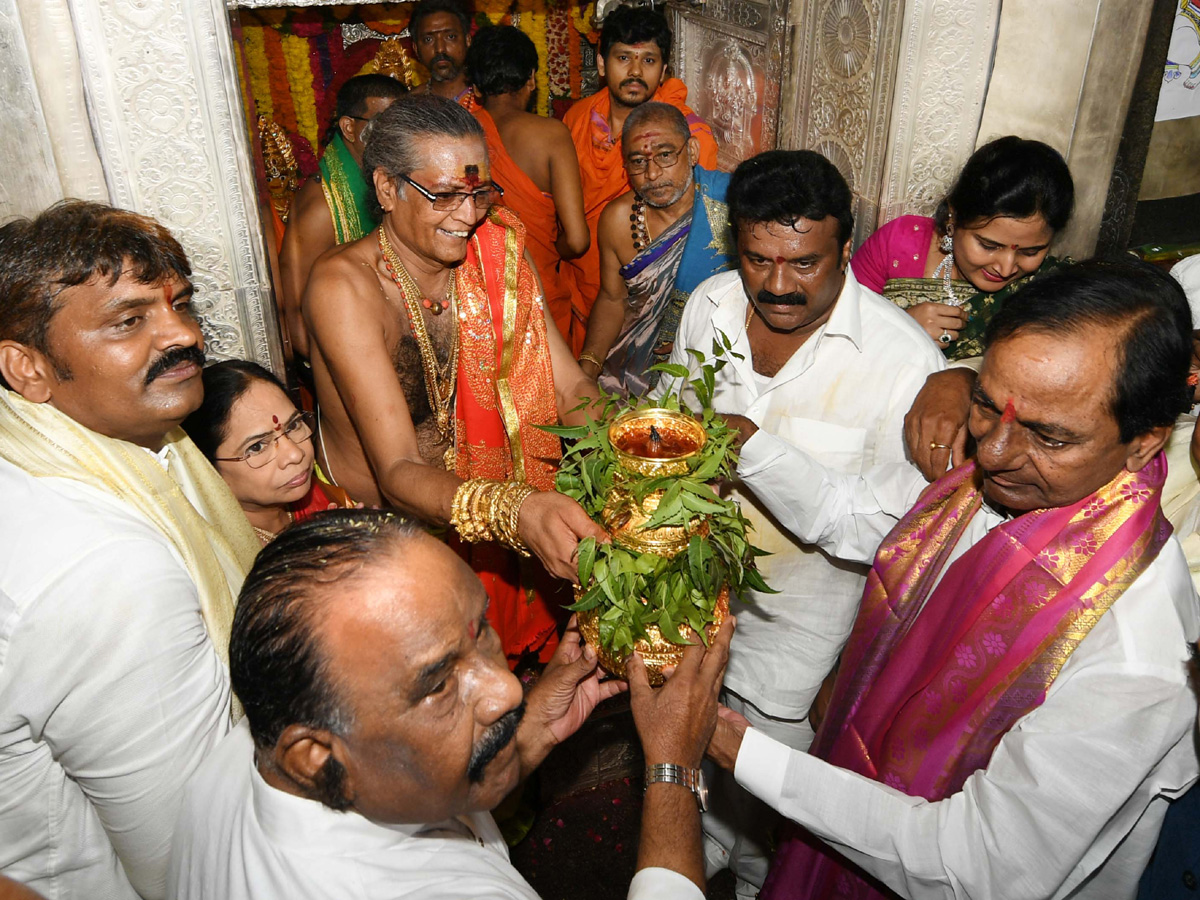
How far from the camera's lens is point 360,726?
1461 mm

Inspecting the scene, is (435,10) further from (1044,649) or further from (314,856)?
(314,856)

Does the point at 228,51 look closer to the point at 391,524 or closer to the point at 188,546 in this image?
the point at 188,546

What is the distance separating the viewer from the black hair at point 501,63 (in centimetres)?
567

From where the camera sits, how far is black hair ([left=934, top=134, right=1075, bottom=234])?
3.14 metres

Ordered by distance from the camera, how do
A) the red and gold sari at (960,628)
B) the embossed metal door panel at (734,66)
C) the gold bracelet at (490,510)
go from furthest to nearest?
1. the embossed metal door panel at (734,66)
2. the gold bracelet at (490,510)
3. the red and gold sari at (960,628)

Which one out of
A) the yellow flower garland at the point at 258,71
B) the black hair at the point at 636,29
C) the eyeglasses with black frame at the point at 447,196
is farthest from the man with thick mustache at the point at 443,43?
the eyeglasses with black frame at the point at 447,196

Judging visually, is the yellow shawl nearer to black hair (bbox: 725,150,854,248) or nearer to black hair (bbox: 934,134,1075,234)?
black hair (bbox: 725,150,854,248)

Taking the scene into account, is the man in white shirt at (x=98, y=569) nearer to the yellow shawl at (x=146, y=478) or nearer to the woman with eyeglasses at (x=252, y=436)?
the yellow shawl at (x=146, y=478)

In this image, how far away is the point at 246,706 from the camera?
1510mm

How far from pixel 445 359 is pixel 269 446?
0.81 meters

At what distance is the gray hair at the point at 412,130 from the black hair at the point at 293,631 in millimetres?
1762

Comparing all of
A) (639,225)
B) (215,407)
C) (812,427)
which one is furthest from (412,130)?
(639,225)

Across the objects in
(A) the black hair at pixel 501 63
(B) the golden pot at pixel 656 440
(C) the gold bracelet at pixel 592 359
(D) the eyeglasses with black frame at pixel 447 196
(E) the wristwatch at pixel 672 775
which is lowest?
(C) the gold bracelet at pixel 592 359

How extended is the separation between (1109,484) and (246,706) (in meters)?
1.87
